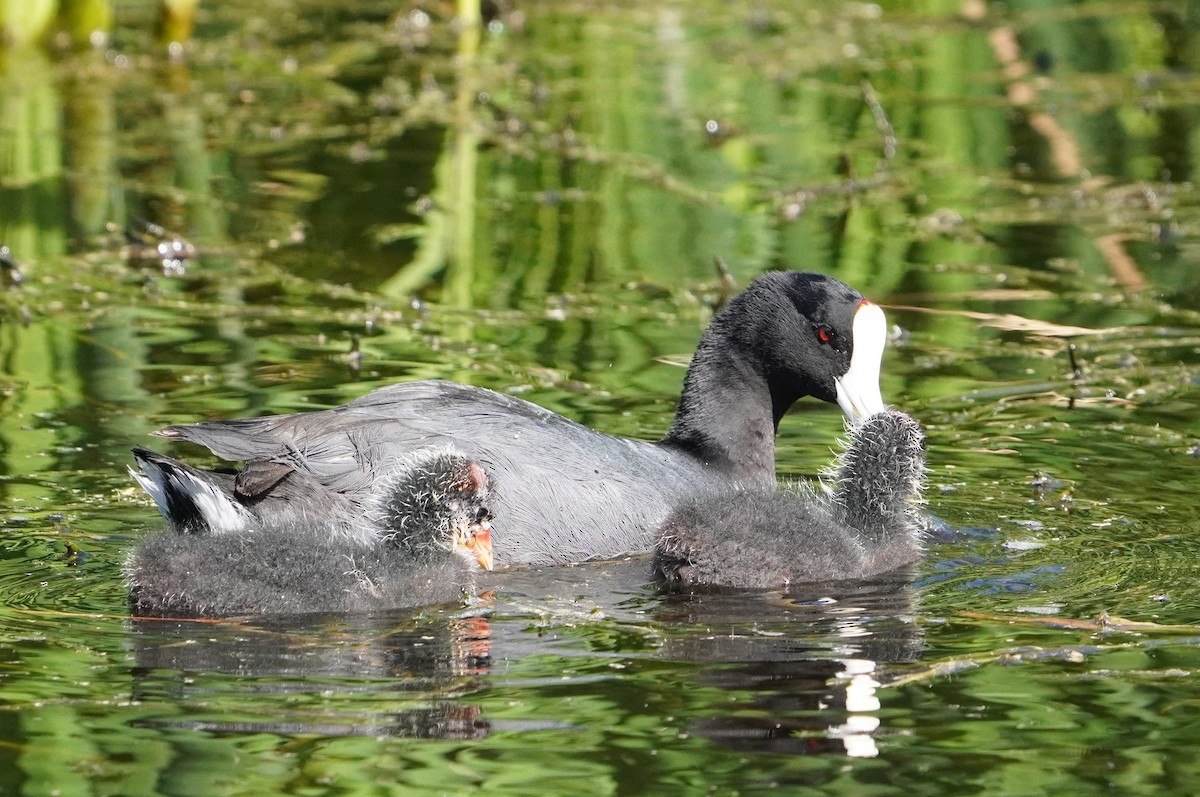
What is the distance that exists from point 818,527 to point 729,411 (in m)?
0.90

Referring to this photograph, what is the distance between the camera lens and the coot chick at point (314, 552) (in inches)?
177

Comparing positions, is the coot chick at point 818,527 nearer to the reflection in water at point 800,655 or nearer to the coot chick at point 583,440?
the reflection in water at point 800,655

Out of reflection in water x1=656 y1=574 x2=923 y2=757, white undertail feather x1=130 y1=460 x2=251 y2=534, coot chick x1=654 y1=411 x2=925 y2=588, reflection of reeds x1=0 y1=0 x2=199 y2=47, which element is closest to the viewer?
reflection in water x1=656 y1=574 x2=923 y2=757

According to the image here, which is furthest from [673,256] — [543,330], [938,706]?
[938,706]

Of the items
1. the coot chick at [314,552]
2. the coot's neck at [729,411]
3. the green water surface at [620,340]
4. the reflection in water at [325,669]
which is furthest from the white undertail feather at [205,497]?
the coot's neck at [729,411]

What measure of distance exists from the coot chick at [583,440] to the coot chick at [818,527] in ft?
1.01

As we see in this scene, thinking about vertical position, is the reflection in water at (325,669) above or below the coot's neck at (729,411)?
below

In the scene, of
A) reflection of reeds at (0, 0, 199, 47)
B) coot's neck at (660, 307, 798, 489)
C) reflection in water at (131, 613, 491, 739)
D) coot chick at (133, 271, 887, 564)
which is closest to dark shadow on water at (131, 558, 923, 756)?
reflection in water at (131, 613, 491, 739)

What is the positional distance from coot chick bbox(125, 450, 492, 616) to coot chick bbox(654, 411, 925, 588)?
20.2 inches

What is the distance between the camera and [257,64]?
12.7 m

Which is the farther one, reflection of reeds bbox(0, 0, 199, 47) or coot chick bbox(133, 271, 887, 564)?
reflection of reeds bbox(0, 0, 199, 47)

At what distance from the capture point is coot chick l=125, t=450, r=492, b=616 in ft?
14.8

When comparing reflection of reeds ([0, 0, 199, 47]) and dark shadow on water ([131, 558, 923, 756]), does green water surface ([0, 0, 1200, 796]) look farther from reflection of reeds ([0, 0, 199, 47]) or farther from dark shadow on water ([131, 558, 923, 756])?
reflection of reeds ([0, 0, 199, 47])

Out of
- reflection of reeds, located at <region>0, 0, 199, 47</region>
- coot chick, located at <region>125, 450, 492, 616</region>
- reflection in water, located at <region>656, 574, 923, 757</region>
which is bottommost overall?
reflection in water, located at <region>656, 574, 923, 757</region>
